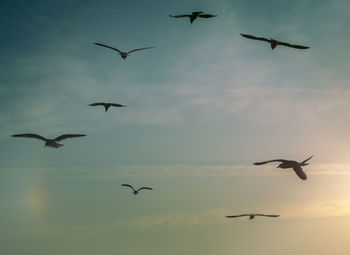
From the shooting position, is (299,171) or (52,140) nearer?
(299,171)

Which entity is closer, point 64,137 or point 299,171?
point 299,171

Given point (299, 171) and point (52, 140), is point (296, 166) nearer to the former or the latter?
point (299, 171)

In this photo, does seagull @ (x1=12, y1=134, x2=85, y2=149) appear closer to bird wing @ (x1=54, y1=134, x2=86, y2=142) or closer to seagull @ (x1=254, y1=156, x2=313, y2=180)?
bird wing @ (x1=54, y1=134, x2=86, y2=142)

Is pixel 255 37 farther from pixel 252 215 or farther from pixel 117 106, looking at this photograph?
pixel 252 215

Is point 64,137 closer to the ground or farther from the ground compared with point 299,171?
farther from the ground

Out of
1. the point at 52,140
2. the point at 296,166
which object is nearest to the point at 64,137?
the point at 52,140

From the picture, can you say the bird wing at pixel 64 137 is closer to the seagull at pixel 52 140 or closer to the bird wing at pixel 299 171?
the seagull at pixel 52 140

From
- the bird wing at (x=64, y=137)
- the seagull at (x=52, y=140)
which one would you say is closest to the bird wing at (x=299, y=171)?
the bird wing at (x=64, y=137)

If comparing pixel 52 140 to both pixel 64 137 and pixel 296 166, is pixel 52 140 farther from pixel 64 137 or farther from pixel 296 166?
pixel 296 166

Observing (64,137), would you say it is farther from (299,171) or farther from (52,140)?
(299,171)

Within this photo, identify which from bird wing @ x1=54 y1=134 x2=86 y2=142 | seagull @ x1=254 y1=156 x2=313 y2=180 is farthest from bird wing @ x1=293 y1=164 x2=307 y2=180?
bird wing @ x1=54 y1=134 x2=86 y2=142

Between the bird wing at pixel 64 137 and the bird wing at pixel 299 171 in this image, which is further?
the bird wing at pixel 64 137

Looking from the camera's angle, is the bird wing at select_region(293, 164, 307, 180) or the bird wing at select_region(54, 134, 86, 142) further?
the bird wing at select_region(54, 134, 86, 142)

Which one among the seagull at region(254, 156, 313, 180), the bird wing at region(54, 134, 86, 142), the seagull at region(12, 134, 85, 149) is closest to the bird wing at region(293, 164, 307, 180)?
the seagull at region(254, 156, 313, 180)
